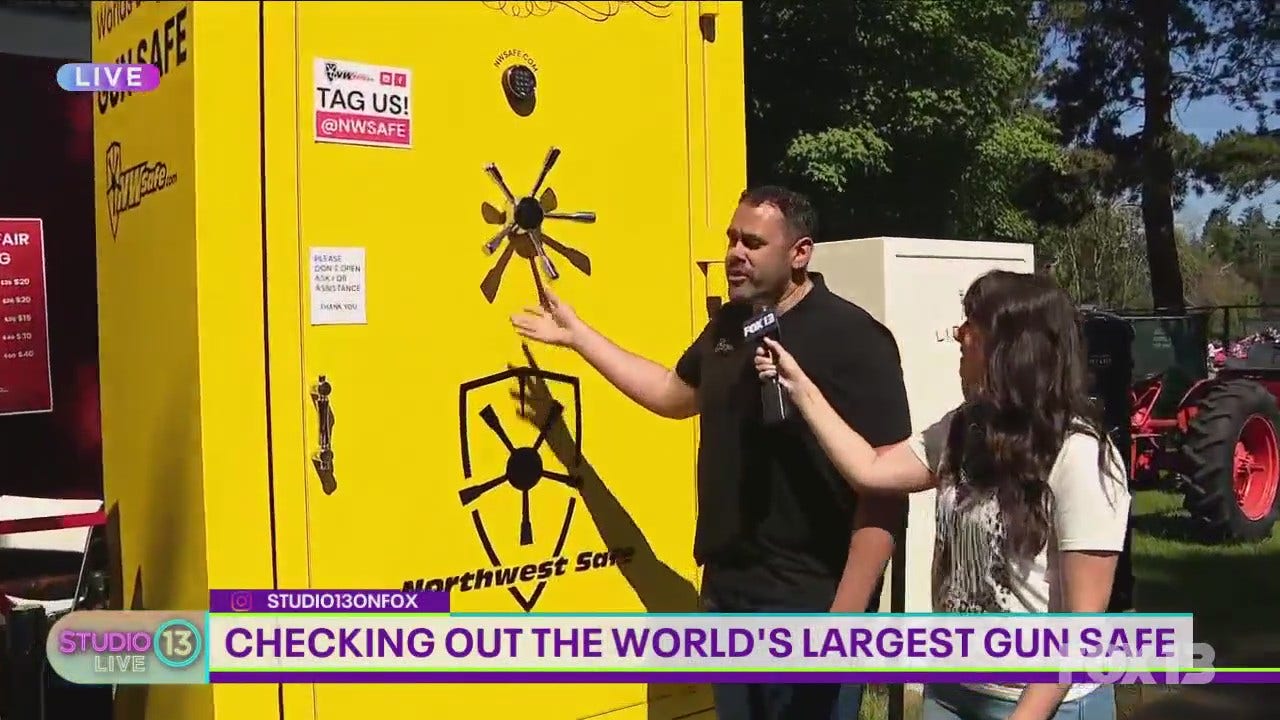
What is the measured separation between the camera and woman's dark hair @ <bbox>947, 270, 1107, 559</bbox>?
1687 millimetres

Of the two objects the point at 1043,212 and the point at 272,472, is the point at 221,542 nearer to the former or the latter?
the point at 272,472

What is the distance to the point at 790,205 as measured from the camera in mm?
2031

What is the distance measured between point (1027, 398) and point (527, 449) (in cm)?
90

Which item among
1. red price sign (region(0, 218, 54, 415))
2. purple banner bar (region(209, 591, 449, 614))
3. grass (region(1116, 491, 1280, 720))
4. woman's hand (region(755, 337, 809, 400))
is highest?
red price sign (region(0, 218, 54, 415))

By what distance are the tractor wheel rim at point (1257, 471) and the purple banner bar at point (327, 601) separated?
5.95 metres

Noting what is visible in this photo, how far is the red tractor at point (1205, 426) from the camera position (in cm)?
599

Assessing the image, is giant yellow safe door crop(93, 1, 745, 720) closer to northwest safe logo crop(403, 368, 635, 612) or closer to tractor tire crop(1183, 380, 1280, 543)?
northwest safe logo crop(403, 368, 635, 612)

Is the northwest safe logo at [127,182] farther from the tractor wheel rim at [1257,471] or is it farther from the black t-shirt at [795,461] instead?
the tractor wheel rim at [1257,471]

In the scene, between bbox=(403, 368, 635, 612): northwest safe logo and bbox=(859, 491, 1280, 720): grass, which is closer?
bbox=(403, 368, 635, 612): northwest safe logo

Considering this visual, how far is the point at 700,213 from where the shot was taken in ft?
7.69

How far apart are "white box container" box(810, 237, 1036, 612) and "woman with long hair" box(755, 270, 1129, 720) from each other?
1.09 meters

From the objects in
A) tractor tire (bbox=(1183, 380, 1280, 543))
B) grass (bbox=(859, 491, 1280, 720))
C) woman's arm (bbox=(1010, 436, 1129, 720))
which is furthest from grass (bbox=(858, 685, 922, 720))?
tractor tire (bbox=(1183, 380, 1280, 543))

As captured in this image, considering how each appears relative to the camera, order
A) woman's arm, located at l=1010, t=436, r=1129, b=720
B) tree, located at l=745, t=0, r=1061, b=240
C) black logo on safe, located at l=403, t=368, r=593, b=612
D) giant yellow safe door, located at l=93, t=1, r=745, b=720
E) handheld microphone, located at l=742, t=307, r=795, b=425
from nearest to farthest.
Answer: woman's arm, located at l=1010, t=436, r=1129, b=720 < giant yellow safe door, located at l=93, t=1, r=745, b=720 < handheld microphone, located at l=742, t=307, r=795, b=425 < black logo on safe, located at l=403, t=368, r=593, b=612 < tree, located at l=745, t=0, r=1061, b=240

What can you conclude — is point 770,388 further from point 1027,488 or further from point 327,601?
point 327,601
